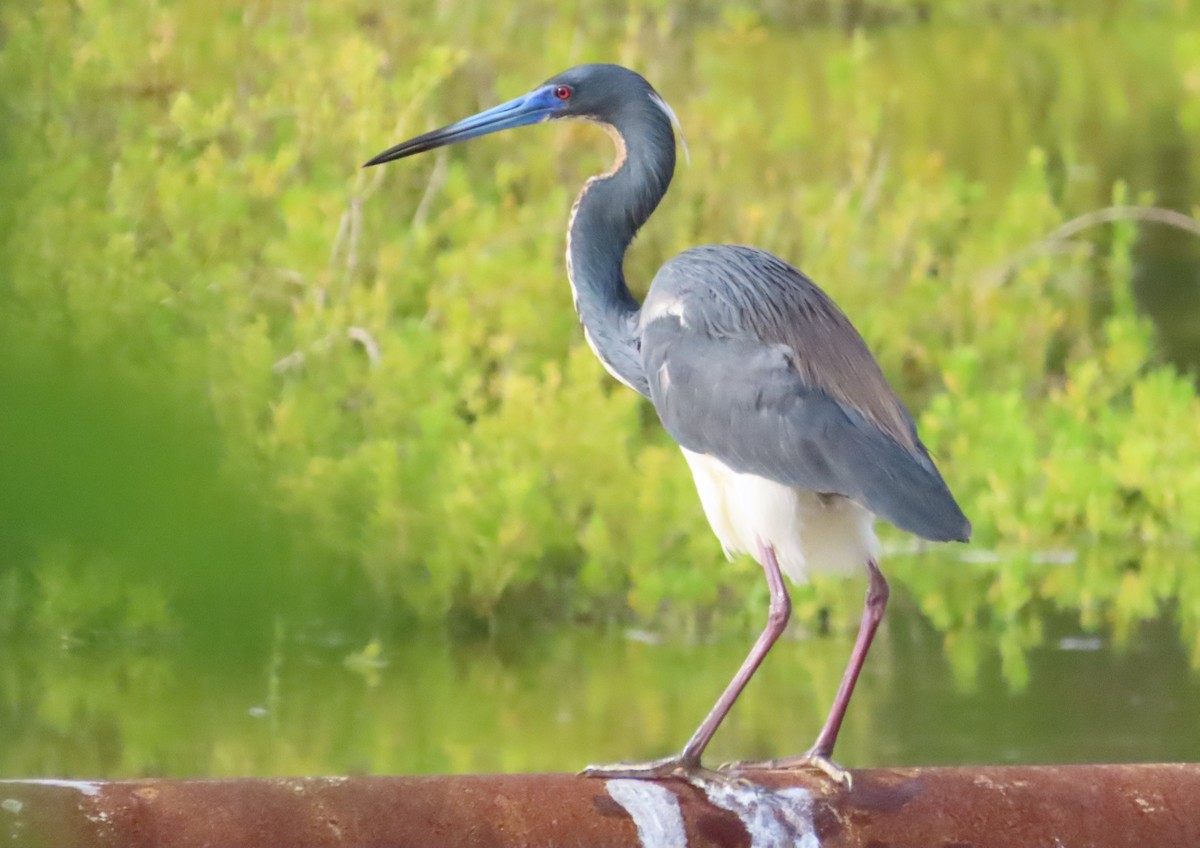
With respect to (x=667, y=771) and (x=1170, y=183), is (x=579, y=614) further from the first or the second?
(x=1170, y=183)

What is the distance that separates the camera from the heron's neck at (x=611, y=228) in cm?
296

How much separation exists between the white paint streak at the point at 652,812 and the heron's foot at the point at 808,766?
188 millimetres

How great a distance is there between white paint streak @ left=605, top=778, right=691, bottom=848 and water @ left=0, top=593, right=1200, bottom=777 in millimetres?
2140

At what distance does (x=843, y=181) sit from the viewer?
808cm

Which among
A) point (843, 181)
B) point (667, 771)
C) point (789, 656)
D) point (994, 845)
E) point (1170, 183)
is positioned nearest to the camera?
point (994, 845)

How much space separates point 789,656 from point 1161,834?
3288mm

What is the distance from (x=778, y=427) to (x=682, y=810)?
68 centimetres

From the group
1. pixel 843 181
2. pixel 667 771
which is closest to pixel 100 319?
pixel 667 771

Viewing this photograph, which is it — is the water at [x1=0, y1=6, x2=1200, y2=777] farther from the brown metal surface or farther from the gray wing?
the brown metal surface

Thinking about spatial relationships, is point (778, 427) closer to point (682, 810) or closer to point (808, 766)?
point (808, 766)

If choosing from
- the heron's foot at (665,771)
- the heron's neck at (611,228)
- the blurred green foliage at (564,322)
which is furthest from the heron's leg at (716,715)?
the blurred green foliage at (564,322)

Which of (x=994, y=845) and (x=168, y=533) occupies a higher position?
(x=168, y=533)

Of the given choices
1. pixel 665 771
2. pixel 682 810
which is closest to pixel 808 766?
pixel 665 771

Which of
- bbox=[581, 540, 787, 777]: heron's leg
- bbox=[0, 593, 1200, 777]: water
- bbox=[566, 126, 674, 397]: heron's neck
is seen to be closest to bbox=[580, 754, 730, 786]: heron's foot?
bbox=[581, 540, 787, 777]: heron's leg
